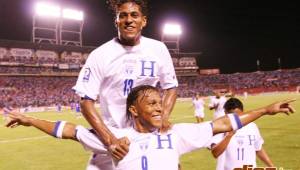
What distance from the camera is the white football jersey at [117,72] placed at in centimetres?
370

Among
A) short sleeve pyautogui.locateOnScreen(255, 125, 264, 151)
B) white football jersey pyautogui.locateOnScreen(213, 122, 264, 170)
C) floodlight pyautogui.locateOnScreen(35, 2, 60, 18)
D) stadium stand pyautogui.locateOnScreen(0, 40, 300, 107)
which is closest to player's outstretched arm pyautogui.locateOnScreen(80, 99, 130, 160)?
white football jersey pyautogui.locateOnScreen(213, 122, 264, 170)

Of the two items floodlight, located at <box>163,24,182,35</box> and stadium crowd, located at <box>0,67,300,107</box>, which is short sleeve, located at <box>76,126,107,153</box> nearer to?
stadium crowd, located at <box>0,67,300,107</box>

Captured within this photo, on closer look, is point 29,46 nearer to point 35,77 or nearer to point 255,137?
point 35,77

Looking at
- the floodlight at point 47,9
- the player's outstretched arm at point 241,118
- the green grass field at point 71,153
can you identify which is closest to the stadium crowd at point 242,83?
the floodlight at point 47,9

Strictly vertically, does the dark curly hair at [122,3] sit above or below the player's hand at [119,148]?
above

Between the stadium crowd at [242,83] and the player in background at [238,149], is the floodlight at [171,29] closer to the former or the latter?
the stadium crowd at [242,83]

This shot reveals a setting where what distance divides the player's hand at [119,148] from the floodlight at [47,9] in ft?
195

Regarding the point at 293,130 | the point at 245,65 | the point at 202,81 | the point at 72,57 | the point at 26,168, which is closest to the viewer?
the point at 26,168

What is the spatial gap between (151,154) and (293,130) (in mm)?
15203

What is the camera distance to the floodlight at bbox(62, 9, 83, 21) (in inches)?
2512

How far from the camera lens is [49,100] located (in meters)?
49.0

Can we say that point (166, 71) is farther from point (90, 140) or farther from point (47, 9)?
point (47, 9)

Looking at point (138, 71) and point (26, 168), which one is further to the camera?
point (26, 168)

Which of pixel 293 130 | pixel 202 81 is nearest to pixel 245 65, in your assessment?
pixel 202 81
